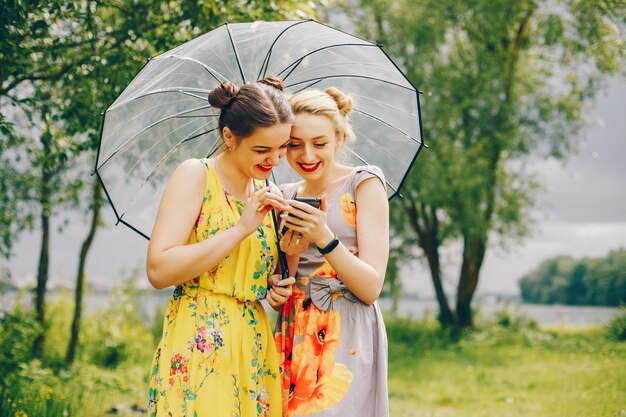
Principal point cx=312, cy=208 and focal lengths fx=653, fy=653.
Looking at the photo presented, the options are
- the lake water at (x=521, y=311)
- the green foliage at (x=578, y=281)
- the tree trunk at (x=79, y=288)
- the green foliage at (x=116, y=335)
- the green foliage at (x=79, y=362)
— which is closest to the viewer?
the green foliage at (x=79, y=362)

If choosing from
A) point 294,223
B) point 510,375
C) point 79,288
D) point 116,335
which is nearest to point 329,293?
point 294,223

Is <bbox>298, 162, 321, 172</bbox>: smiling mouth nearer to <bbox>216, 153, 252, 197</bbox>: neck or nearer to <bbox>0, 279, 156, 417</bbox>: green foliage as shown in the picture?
<bbox>216, 153, 252, 197</bbox>: neck

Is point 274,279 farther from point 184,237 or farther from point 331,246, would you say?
point 184,237

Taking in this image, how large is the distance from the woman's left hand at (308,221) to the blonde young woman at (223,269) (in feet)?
0.18

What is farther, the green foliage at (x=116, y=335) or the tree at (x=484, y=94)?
the tree at (x=484, y=94)

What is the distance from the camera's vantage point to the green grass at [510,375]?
25.1ft

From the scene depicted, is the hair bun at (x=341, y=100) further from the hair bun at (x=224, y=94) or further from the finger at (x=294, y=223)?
the finger at (x=294, y=223)

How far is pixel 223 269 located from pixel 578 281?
67.4 feet

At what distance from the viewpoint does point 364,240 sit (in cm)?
286

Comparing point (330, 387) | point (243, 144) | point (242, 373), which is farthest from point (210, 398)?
point (243, 144)

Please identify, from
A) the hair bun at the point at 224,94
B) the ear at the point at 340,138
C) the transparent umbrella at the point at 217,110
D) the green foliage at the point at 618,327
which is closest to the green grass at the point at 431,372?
the green foliage at the point at 618,327

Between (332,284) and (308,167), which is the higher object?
(308,167)

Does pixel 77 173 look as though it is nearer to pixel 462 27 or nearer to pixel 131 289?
pixel 131 289

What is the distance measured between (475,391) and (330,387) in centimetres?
680
